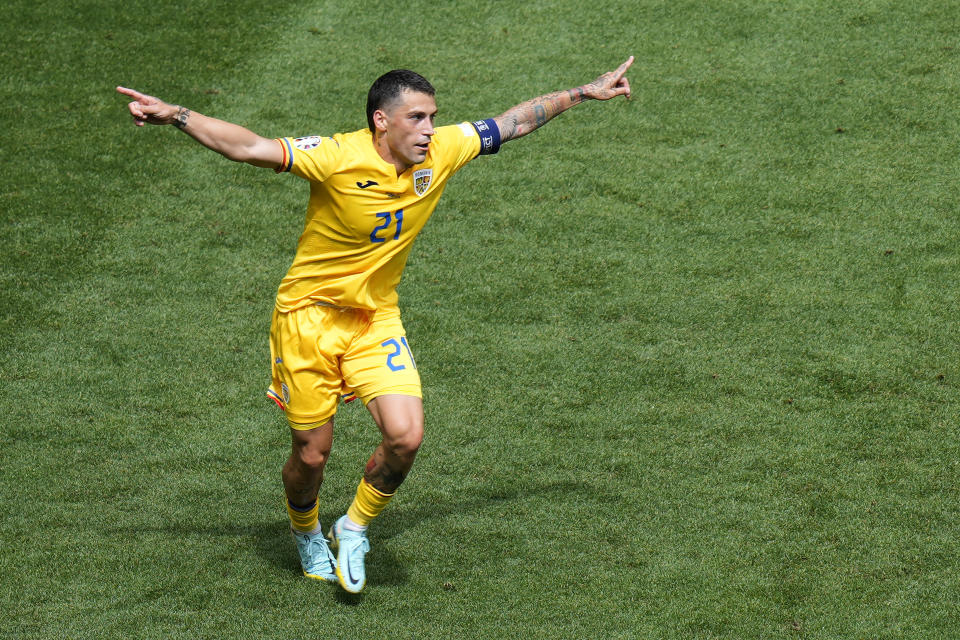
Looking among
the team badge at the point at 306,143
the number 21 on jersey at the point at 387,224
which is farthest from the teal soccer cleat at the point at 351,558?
the team badge at the point at 306,143

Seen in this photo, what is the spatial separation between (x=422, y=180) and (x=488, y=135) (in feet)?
2.00

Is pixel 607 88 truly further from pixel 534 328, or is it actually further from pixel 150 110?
pixel 150 110

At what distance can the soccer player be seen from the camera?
583cm

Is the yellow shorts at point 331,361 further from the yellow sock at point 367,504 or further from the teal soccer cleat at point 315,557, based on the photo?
the teal soccer cleat at point 315,557

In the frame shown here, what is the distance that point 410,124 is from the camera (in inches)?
229

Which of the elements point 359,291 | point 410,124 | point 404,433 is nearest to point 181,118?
point 410,124

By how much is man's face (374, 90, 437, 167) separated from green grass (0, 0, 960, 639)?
2366 mm

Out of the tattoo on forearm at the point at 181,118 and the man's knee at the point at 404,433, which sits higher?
the tattoo on forearm at the point at 181,118

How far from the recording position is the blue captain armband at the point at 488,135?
6434mm

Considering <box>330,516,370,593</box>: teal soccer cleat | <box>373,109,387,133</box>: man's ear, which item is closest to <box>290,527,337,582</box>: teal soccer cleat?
<box>330,516,370,593</box>: teal soccer cleat

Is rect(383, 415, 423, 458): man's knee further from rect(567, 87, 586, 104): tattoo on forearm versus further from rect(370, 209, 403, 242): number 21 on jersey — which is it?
rect(567, 87, 586, 104): tattoo on forearm

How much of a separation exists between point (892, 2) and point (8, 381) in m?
9.27

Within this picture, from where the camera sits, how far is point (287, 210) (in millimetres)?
9867

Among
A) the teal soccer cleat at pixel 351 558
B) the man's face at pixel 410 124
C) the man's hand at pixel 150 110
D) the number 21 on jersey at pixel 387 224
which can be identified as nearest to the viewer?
the man's hand at pixel 150 110
